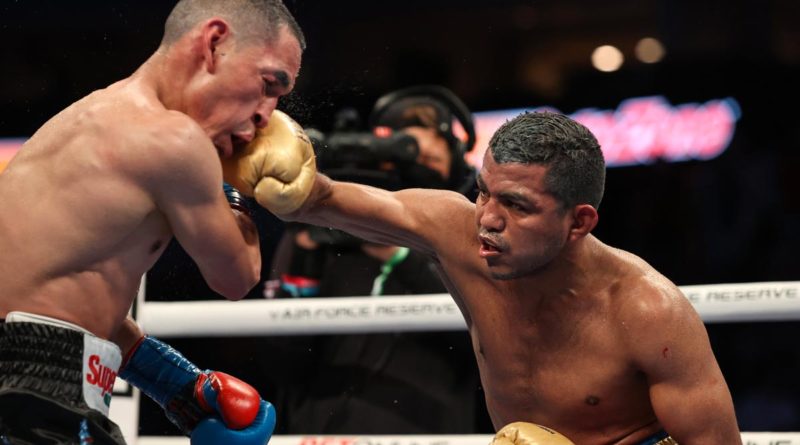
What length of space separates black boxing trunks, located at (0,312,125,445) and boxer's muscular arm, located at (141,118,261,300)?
0.74 feet

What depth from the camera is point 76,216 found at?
1.67 metres

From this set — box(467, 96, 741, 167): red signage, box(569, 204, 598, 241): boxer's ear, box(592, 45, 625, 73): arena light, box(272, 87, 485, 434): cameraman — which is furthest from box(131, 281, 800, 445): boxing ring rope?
box(592, 45, 625, 73): arena light

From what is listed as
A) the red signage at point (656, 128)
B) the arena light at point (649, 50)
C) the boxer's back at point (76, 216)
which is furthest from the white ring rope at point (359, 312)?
the arena light at point (649, 50)

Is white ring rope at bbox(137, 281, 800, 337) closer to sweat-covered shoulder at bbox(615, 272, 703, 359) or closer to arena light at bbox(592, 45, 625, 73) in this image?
sweat-covered shoulder at bbox(615, 272, 703, 359)

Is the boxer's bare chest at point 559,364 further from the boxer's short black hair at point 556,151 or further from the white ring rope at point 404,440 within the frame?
the white ring rope at point 404,440

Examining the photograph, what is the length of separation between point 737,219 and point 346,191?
3295 mm

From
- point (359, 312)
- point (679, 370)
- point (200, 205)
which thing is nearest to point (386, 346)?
point (359, 312)

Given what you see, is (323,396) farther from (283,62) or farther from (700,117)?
(700,117)

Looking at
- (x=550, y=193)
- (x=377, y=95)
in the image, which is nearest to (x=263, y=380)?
(x=550, y=193)

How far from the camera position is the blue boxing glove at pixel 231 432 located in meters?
1.91

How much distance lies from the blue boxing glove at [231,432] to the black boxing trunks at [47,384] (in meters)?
0.25

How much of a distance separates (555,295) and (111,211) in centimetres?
89

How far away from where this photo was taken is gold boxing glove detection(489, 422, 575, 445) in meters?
1.91

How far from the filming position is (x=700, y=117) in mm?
5539
